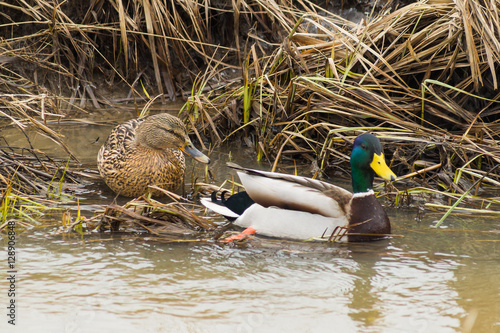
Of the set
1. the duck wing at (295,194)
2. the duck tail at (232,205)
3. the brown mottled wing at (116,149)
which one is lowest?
the duck tail at (232,205)

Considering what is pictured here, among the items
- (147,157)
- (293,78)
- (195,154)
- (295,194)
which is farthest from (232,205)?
(293,78)

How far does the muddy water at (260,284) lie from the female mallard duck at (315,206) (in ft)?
0.40

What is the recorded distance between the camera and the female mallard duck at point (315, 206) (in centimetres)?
448

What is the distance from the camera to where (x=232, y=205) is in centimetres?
479

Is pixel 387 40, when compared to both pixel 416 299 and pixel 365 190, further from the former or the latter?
pixel 416 299

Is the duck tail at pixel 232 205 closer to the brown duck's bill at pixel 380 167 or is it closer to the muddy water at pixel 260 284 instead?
the muddy water at pixel 260 284

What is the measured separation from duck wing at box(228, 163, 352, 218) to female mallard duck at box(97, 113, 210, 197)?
81 cm

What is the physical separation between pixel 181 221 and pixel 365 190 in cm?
123

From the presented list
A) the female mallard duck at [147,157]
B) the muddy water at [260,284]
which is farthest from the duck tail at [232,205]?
the female mallard duck at [147,157]

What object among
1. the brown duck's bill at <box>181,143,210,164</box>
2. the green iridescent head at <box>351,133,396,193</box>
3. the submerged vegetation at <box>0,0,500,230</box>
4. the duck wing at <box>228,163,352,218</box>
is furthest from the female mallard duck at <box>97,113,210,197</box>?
the green iridescent head at <box>351,133,396,193</box>

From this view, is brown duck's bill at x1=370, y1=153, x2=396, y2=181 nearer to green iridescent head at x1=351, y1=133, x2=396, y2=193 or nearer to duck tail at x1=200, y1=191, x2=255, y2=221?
green iridescent head at x1=351, y1=133, x2=396, y2=193

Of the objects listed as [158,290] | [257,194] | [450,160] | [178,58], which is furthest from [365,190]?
[178,58]

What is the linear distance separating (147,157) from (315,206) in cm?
165

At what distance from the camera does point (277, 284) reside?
3732mm
